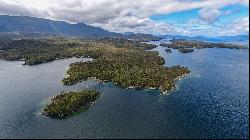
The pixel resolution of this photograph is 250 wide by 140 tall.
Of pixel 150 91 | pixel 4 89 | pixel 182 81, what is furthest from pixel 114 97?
pixel 4 89

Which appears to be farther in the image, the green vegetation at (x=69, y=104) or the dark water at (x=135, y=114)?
the green vegetation at (x=69, y=104)

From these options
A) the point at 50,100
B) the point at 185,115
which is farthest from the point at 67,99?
the point at 185,115

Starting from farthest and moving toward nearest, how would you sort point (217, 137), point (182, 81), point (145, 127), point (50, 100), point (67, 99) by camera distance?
point (182, 81), point (50, 100), point (67, 99), point (145, 127), point (217, 137)

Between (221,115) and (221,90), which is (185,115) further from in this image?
(221,90)

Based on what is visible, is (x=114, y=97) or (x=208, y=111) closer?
(x=208, y=111)

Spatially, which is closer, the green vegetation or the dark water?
the dark water

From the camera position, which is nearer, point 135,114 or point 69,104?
point 135,114

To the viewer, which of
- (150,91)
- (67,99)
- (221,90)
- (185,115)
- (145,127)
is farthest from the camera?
(221,90)

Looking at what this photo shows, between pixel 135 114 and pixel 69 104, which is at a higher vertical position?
pixel 69 104
